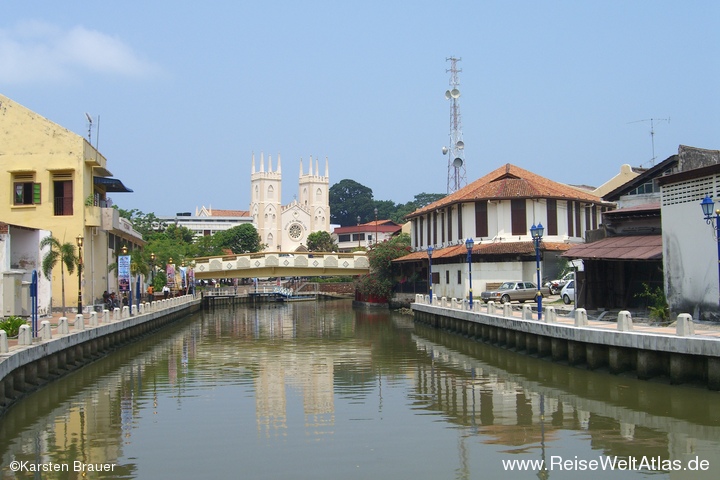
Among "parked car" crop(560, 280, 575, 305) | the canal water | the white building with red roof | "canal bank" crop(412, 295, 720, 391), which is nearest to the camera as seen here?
the canal water

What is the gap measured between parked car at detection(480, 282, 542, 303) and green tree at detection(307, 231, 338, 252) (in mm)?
93390

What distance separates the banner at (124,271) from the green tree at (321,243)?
96.9 meters

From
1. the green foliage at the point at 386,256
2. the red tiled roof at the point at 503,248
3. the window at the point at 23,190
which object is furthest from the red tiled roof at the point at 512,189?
the window at the point at 23,190

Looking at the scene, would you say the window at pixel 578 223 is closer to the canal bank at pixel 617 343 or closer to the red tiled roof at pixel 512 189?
the red tiled roof at pixel 512 189

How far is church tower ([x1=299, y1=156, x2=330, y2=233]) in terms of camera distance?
589ft

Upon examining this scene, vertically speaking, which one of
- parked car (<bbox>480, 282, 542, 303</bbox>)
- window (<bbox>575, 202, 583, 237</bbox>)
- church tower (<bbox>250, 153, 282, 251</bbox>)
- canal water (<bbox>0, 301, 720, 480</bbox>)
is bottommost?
canal water (<bbox>0, 301, 720, 480</bbox>)

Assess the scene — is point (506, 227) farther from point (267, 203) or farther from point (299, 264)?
point (267, 203)

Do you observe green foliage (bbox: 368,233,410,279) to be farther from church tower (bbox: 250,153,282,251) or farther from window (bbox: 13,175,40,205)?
church tower (bbox: 250,153,282,251)

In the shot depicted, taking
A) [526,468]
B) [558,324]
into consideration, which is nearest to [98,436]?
[526,468]

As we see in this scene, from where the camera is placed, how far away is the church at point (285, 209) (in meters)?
173

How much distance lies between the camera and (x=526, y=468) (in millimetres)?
13914

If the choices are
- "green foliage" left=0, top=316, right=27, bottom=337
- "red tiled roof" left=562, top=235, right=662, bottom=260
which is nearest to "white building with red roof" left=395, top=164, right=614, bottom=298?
"red tiled roof" left=562, top=235, right=662, bottom=260

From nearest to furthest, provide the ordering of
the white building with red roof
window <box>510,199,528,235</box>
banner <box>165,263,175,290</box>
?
the white building with red roof < window <box>510,199,528,235</box> < banner <box>165,263,175,290</box>

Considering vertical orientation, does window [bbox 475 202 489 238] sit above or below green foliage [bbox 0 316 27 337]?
above
